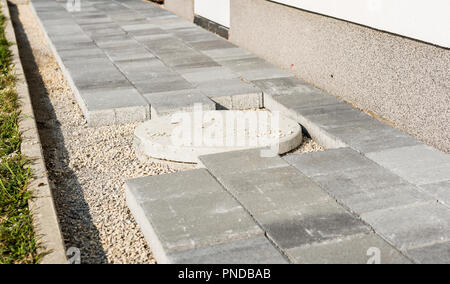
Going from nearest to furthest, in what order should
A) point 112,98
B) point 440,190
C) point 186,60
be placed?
point 440,190, point 112,98, point 186,60

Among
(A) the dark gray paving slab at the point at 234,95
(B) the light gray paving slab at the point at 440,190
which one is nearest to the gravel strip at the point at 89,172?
(A) the dark gray paving slab at the point at 234,95

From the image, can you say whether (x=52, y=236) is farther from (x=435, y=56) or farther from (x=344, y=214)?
(x=435, y=56)

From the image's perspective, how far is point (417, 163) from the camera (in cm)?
448

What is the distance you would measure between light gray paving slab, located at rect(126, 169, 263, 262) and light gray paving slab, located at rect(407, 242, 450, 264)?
942 mm

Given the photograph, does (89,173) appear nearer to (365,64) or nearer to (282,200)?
(282,200)

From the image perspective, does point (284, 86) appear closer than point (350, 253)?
No

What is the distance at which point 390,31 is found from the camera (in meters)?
5.34

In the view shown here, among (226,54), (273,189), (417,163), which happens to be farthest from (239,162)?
(226,54)

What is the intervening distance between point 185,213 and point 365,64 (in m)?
3.03

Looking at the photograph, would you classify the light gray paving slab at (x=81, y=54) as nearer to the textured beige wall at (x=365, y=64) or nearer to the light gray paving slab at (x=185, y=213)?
the textured beige wall at (x=365, y=64)

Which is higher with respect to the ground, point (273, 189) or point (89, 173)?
point (273, 189)

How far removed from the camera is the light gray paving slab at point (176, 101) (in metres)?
5.88

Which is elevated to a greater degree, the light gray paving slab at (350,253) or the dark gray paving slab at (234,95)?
the dark gray paving slab at (234,95)

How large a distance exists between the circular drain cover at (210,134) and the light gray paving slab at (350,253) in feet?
5.60
